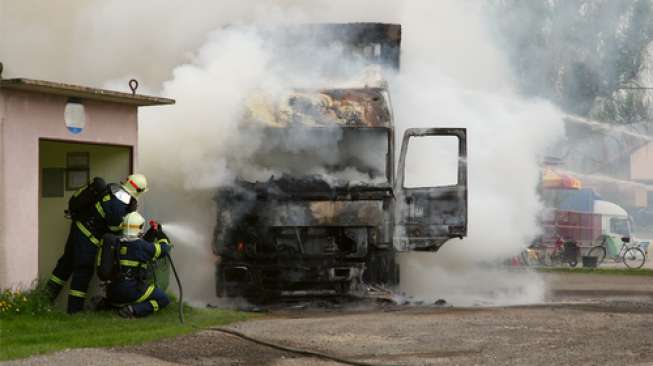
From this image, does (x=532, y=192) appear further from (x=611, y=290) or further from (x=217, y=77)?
(x=217, y=77)

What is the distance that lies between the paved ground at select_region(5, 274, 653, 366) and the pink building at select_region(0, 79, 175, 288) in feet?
7.29

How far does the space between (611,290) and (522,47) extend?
1851 cm

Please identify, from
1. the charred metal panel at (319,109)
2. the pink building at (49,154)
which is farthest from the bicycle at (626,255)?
the pink building at (49,154)

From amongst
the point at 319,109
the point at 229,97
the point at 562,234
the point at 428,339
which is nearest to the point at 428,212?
the point at 319,109

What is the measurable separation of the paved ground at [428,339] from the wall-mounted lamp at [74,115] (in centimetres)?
284

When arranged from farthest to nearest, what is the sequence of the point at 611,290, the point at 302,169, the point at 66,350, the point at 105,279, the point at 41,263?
the point at 611,290 → the point at 302,169 → the point at 41,263 → the point at 105,279 → the point at 66,350

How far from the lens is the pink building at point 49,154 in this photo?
10742mm

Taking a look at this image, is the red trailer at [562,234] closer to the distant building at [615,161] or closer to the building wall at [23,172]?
the distant building at [615,161]

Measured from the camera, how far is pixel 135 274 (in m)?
11.3

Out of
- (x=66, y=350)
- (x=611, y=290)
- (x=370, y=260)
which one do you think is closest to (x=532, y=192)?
(x=611, y=290)

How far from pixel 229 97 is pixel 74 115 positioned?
8.17 ft

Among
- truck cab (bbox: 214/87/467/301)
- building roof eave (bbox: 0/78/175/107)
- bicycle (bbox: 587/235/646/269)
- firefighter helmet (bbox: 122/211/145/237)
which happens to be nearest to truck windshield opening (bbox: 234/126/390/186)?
truck cab (bbox: 214/87/467/301)

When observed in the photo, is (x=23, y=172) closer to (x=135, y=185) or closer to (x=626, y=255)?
(x=135, y=185)

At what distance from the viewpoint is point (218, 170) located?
43.7 feet
